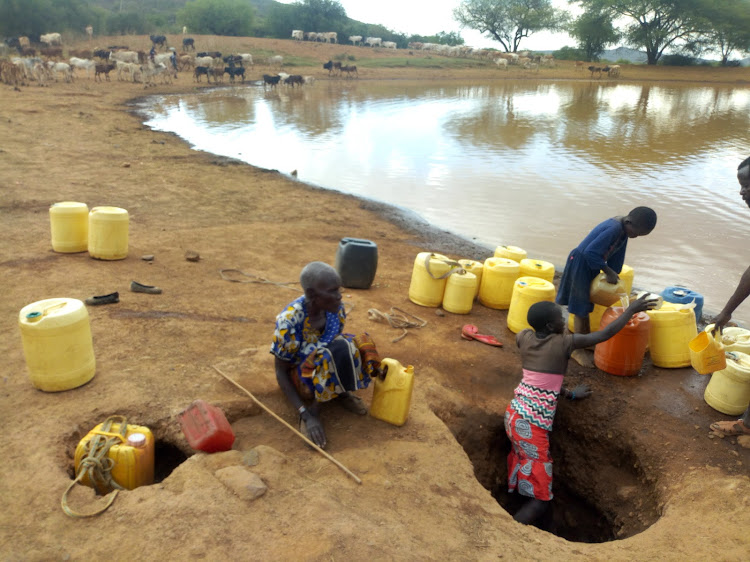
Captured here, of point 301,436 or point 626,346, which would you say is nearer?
point 301,436

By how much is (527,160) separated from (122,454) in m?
12.9

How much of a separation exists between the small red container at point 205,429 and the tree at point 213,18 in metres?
51.8

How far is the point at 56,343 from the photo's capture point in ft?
10.5

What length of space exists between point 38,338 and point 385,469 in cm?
220

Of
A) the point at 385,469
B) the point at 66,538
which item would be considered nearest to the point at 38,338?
the point at 66,538

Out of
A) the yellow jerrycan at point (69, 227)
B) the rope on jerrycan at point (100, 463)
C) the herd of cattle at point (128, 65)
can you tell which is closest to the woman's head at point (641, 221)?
the rope on jerrycan at point (100, 463)

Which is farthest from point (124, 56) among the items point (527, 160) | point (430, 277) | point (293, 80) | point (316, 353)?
point (316, 353)

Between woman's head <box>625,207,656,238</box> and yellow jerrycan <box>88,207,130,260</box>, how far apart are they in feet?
15.7

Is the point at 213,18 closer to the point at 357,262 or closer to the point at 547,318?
the point at 357,262

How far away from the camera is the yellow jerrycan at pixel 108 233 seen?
5457 millimetres

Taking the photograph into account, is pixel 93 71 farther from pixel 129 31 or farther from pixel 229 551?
pixel 229 551

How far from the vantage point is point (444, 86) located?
36.8 metres

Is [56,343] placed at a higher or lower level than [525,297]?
higher

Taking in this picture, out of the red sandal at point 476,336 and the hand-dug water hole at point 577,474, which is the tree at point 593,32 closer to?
the red sandal at point 476,336
